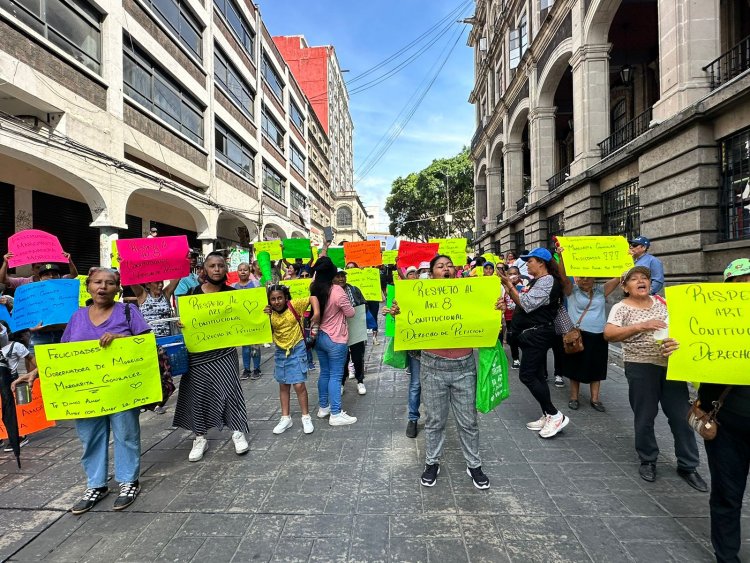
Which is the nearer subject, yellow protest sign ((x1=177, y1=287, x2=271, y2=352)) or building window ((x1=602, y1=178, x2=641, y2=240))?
yellow protest sign ((x1=177, y1=287, x2=271, y2=352))

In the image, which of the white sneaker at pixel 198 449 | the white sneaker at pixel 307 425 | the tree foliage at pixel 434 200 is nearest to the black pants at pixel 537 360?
the white sneaker at pixel 307 425

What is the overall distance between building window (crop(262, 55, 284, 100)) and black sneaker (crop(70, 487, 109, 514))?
91.5ft

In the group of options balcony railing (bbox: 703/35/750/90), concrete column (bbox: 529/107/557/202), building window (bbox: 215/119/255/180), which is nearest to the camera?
balcony railing (bbox: 703/35/750/90)

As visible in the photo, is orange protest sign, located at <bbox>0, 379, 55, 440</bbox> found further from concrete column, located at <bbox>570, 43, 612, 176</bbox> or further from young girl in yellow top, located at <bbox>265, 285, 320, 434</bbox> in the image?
concrete column, located at <bbox>570, 43, 612, 176</bbox>

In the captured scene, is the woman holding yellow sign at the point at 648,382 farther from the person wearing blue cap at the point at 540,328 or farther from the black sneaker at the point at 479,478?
the black sneaker at the point at 479,478

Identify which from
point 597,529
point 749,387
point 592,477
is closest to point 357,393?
point 592,477

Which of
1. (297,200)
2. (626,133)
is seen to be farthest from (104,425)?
(297,200)

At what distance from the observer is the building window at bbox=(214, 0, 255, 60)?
19.8m

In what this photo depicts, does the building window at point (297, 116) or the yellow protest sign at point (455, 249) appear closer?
the yellow protest sign at point (455, 249)

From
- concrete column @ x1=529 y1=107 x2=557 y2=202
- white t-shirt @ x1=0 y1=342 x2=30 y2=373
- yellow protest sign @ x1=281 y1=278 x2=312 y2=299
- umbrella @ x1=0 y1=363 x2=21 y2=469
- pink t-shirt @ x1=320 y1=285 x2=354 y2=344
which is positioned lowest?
umbrella @ x1=0 y1=363 x2=21 y2=469

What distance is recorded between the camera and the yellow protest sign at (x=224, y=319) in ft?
12.2

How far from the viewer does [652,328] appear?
3025 millimetres

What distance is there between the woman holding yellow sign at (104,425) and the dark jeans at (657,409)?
13.3 ft

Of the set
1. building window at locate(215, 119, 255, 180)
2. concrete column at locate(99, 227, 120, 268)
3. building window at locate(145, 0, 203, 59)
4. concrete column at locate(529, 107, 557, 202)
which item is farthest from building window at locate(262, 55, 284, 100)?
concrete column at locate(99, 227, 120, 268)
